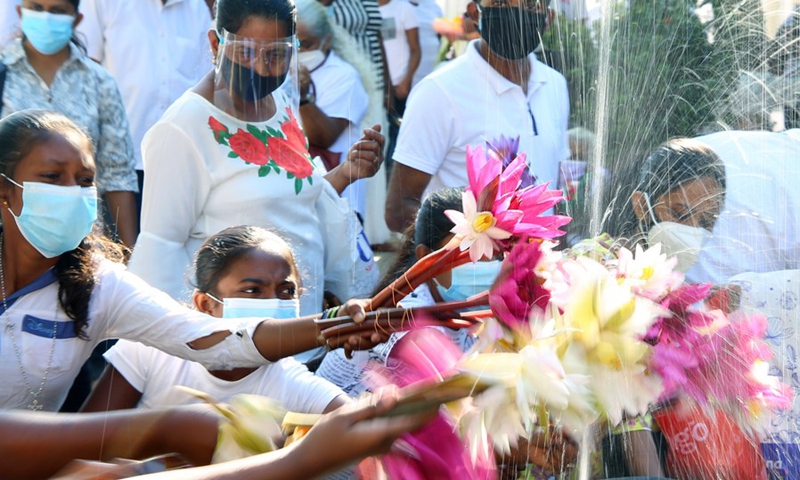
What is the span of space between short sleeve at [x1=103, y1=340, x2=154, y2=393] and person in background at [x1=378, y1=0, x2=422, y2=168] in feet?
6.80

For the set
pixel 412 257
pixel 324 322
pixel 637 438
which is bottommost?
pixel 637 438

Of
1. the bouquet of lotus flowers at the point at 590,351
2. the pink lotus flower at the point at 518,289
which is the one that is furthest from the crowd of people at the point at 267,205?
the pink lotus flower at the point at 518,289

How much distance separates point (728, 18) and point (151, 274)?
70.8 inches

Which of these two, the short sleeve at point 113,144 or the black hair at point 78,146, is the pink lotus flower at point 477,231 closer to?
the black hair at point 78,146

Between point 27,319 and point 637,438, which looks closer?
point 27,319

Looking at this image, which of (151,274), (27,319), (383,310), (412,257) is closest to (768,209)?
(412,257)

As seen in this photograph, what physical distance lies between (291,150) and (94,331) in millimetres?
1039

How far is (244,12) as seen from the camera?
305cm

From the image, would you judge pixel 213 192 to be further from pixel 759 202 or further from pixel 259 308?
pixel 759 202

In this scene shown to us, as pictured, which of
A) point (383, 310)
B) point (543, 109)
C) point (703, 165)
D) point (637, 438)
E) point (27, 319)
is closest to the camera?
point (383, 310)

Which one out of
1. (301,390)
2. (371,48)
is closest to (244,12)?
(301,390)

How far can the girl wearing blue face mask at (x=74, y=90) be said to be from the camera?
3.45 meters

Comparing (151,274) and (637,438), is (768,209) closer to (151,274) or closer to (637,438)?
(637,438)

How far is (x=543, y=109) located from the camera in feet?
12.0
